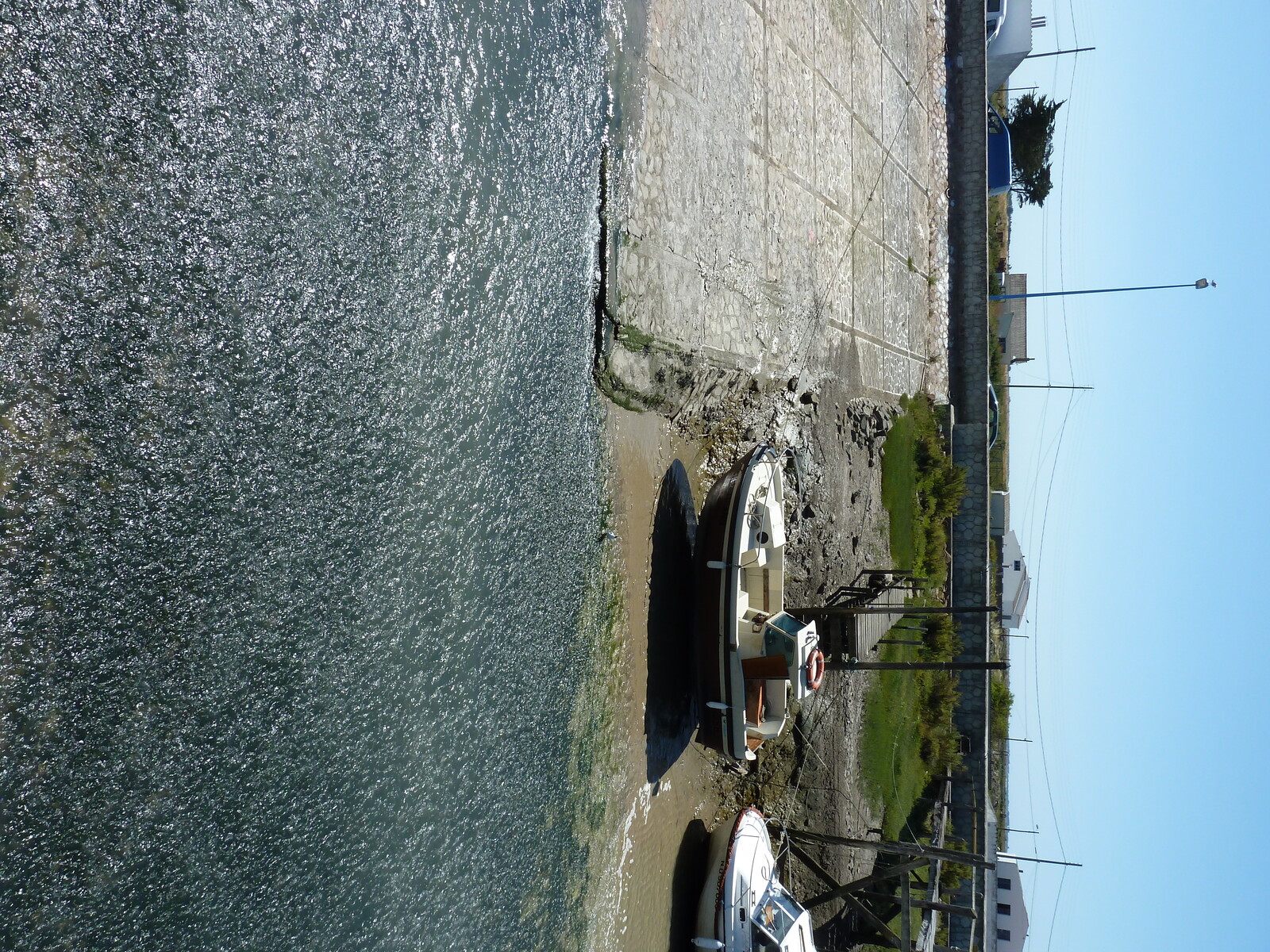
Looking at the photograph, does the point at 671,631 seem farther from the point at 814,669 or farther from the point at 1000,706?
the point at 1000,706

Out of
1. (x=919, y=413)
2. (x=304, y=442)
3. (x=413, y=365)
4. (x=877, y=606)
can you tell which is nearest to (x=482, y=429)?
(x=413, y=365)

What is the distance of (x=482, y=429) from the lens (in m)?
5.09

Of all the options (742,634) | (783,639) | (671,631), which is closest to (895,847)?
(783,639)

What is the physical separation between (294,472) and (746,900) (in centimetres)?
473

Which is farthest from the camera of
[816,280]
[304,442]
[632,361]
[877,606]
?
[816,280]

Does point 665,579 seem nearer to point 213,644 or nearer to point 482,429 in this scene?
point 482,429

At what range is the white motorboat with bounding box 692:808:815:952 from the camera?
6.64 metres

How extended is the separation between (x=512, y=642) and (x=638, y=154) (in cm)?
340

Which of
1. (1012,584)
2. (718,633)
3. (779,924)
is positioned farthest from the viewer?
(1012,584)

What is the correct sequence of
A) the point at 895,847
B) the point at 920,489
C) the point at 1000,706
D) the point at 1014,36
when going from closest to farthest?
the point at 895,847 < the point at 920,489 < the point at 1000,706 < the point at 1014,36

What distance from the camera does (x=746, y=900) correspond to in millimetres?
6793

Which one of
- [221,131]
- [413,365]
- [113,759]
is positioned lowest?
[113,759]

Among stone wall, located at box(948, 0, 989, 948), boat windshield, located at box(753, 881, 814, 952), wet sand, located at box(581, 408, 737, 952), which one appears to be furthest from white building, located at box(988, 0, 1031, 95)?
boat windshield, located at box(753, 881, 814, 952)

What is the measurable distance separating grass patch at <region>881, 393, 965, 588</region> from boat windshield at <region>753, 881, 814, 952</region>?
205 inches
